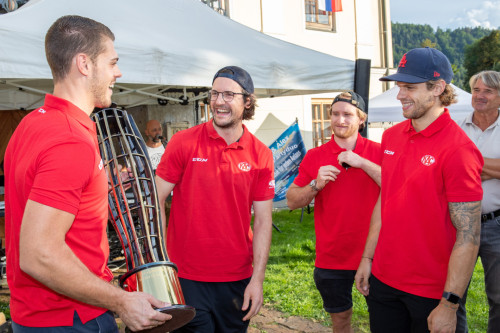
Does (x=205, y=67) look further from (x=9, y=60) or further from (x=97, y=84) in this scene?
(x=97, y=84)

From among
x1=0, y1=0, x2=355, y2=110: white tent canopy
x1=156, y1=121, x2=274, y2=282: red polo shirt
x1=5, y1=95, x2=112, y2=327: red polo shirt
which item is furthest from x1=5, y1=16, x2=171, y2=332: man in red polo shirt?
x1=0, y1=0, x2=355, y2=110: white tent canopy

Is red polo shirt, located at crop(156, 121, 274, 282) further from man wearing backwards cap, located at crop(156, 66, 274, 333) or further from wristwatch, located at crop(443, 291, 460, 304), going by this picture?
wristwatch, located at crop(443, 291, 460, 304)

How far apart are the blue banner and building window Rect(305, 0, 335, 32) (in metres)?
3.87

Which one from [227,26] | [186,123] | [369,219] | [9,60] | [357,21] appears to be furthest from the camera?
[357,21]

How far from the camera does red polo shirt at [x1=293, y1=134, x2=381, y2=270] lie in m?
3.04

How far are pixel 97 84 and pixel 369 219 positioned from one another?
6.75ft

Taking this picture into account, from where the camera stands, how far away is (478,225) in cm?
209

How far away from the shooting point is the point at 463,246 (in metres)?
2.06

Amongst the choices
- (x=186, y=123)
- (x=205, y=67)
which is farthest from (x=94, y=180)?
(x=186, y=123)

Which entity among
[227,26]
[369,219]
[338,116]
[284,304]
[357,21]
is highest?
[357,21]

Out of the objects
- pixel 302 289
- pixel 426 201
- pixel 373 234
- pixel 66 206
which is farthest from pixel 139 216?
pixel 302 289

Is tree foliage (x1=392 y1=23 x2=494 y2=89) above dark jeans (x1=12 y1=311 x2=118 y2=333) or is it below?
above

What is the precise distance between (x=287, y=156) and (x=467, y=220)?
6.16 meters

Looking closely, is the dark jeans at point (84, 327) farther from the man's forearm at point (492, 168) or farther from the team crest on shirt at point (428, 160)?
the man's forearm at point (492, 168)
